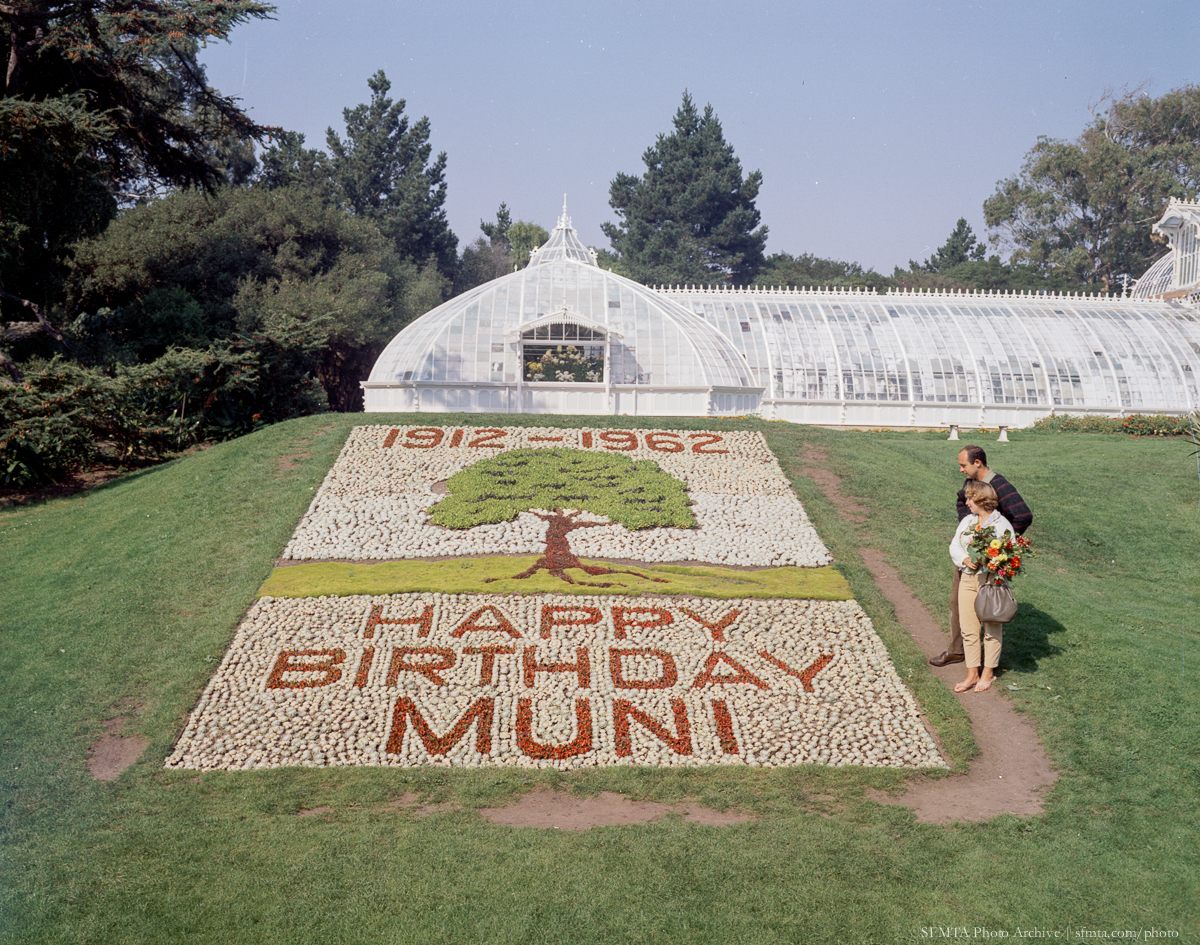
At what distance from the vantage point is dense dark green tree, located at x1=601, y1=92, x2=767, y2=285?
193 ft

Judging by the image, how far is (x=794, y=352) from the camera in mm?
29375

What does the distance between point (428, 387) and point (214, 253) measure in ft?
41.2

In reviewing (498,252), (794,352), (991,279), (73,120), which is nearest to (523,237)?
(498,252)

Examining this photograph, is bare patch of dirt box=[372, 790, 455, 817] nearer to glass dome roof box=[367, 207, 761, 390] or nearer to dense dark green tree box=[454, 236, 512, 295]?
glass dome roof box=[367, 207, 761, 390]

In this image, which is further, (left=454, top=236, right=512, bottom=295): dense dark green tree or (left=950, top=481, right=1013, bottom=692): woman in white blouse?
(left=454, top=236, right=512, bottom=295): dense dark green tree

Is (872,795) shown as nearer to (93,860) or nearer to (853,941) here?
(853,941)

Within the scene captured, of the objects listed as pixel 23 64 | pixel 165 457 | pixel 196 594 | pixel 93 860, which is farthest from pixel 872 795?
pixel 23 64

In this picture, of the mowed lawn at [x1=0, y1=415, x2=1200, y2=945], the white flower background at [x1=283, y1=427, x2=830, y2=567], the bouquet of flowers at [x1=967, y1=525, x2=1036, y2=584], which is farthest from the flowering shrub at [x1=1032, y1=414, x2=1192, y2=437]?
the bouquet of flowers at [x1=967, y1=525, x2=1036, y2=584]

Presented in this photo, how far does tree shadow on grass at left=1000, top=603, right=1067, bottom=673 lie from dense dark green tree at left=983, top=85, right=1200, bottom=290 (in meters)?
52.7

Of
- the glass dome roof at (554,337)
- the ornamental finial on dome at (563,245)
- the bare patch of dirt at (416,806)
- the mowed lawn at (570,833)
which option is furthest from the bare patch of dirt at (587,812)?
the ornamental finial on dome at (563,245)

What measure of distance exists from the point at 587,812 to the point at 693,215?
184ft

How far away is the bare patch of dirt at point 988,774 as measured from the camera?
7766mm

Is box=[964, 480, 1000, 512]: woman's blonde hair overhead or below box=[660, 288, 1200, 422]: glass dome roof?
below

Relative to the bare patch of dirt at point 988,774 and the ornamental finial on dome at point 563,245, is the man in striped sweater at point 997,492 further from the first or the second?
the ornamental finial on dome at point 563,245
